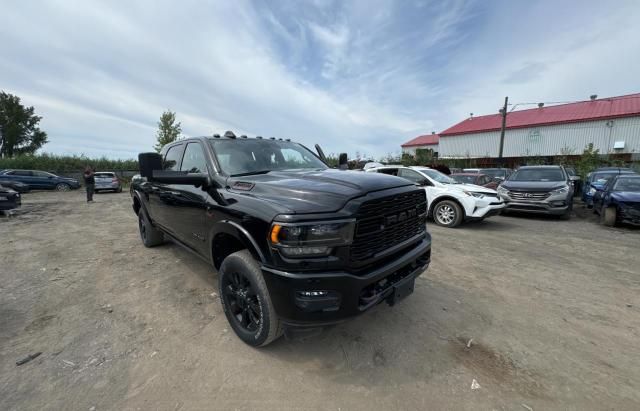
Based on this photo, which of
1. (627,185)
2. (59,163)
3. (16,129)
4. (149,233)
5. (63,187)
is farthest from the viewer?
(16,129)

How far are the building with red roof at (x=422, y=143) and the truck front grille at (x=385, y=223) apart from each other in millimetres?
52918

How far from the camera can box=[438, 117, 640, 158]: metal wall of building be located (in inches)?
1206

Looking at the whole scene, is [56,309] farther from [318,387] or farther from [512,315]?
[512,315]

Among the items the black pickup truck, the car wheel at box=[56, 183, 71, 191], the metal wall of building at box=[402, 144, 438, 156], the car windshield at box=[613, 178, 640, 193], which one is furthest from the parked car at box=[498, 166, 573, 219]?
the metal wall of building at box=[402, 144, 438, 156]

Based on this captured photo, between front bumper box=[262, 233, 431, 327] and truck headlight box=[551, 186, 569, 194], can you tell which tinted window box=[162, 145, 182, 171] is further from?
truck headlight box=[551, 186, 569, 194]

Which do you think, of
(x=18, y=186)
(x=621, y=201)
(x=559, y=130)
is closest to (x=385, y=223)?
(x=621, y=201)

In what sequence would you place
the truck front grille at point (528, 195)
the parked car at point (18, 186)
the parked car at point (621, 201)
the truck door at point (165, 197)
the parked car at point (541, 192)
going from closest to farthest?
the truck door at point (165, 197), the parked car at point (621, 201), the parked car at point (541, 192), the truck front grille at point (528, 195), the parked car at point (18, 186)

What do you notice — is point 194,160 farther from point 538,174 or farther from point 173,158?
point 538,174

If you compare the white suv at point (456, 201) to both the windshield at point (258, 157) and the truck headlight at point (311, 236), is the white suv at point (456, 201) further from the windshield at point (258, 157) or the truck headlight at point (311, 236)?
the truck headlight at point (311, 236)

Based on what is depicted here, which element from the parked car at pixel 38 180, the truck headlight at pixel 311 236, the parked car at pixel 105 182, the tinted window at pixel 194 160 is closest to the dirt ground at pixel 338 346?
the truck headlight at pixel 311 236

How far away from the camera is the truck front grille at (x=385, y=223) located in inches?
78.7

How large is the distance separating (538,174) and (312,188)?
33.0ft

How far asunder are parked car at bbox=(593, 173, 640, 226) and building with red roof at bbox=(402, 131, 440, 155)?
4586 cm

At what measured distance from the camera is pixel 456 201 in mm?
7121
